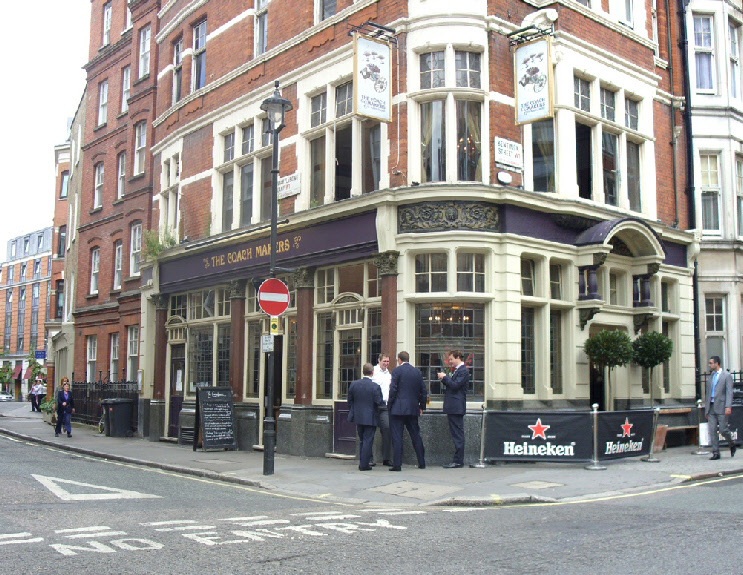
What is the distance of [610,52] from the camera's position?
17.2 m

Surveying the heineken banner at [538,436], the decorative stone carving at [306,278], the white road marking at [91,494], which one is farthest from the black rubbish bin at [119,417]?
the heineken banner at [538,436]

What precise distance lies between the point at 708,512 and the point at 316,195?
11.1 metres

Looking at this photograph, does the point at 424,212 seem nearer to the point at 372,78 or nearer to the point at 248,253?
the point at 372,78

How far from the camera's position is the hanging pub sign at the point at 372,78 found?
1441 centimetres

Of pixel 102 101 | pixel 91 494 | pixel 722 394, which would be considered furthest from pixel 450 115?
pixel 102 101

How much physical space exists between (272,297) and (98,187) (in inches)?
771

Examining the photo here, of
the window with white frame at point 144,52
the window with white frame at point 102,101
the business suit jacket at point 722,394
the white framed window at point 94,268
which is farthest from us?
the window with white frame at point 102,101

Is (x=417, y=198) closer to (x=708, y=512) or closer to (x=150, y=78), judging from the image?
(x=708, y=512)

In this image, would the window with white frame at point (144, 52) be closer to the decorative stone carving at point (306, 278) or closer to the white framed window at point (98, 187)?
the white framed window at point (98, 187)

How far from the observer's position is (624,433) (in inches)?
525

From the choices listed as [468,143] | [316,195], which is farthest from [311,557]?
[316,195]

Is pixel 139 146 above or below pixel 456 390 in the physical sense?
above

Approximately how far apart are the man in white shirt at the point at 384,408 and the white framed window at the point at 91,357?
18.8 meters

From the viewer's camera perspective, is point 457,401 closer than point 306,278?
Yes
